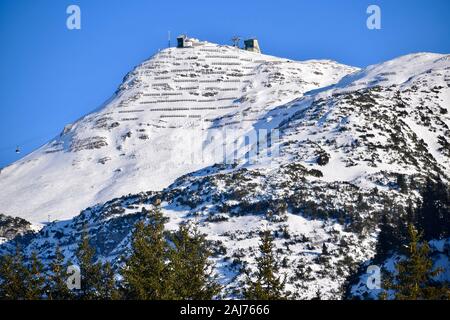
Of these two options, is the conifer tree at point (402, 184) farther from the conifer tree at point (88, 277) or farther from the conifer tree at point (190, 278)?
the conifer tree at point (190, 278)

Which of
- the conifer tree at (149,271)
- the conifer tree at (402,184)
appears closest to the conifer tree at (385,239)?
the conifer tree at (402,184)

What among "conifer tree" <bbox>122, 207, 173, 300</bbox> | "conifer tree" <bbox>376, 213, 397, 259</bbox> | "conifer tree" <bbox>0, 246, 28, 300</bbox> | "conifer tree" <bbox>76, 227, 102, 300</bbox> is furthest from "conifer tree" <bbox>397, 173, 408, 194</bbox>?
"conifer tree" <bbox>0, 246, 28, 300</bbox>

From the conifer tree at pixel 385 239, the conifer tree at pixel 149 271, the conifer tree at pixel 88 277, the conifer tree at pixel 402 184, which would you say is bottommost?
the conifer tree at pixel 385 239

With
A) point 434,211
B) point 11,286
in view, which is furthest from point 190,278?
point 434,211

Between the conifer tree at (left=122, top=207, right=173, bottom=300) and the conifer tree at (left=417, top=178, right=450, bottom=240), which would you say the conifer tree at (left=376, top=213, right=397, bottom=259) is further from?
the conifer tree at (left=122, top=207, right=173, bottom=300)

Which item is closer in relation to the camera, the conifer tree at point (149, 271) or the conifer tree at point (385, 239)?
the conifer tree at point (149, 271)

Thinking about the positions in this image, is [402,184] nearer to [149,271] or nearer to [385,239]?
[385,239]

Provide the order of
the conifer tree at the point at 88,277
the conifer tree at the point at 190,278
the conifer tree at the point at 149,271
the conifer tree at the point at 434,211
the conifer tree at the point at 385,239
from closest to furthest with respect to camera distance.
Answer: the conifer tree at the point at 149,271
the conifer tree at the point at 190,278
the conifer tree at the point at 88,277
the conifer tree at the point at 385,239
the conifer tree at the point at 434,211

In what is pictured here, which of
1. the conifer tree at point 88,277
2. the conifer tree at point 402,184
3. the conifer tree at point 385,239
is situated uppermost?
the conifer tree at point 88,277

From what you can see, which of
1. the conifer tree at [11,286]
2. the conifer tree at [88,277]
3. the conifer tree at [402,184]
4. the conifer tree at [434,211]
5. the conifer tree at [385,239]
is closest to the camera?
the conifer tree at [11,286]

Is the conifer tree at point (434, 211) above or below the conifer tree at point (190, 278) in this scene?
below

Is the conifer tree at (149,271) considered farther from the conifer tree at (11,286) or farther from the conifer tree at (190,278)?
the conifer tree at (11,286)

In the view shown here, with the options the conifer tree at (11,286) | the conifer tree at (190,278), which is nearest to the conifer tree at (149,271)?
the conifer tree at (190,278)
